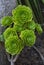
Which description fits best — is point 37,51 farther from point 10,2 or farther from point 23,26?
point 10,2

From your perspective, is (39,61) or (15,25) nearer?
(15,25)

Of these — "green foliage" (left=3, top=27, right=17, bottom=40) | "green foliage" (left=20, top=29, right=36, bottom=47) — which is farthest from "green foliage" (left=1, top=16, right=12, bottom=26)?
"green foliage" (left=20, top=29, right=36, bottom=47)

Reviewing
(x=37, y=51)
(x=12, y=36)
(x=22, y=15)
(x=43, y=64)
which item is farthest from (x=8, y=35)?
(x=43, y=64)

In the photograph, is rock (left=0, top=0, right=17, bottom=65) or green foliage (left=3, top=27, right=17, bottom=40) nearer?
green foliage (left=3, top=27, right=17, bottom=40)

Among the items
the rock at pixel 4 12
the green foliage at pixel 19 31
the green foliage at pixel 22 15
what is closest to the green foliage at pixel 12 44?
the green foliage at pixel 19 31

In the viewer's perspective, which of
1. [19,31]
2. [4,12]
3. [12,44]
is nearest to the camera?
[12,44]

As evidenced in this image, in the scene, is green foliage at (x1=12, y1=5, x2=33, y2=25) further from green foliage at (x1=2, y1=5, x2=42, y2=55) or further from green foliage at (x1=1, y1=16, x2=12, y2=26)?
green foliage at (x1=1, y1=16, x2=12, y2=26)

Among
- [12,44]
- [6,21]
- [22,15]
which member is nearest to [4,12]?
[6,21]

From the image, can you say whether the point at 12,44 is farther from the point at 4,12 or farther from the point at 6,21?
the point at 4,12
